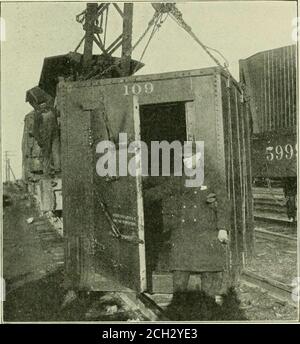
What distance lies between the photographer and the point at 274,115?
38.8 ft

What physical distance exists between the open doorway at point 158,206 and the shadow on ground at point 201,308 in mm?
667

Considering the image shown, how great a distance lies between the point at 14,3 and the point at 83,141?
2.06 meters

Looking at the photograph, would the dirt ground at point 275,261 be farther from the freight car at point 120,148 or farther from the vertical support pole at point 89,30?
the vertical support pole at point 89,30

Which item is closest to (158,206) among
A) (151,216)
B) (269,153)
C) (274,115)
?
(151,216)

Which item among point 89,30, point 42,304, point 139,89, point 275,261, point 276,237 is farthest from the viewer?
point 276,237

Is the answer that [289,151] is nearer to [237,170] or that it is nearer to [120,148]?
[237,170]

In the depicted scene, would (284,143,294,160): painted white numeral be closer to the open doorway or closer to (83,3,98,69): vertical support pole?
the open doorway

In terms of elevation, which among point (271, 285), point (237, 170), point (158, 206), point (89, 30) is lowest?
point (271, 285)

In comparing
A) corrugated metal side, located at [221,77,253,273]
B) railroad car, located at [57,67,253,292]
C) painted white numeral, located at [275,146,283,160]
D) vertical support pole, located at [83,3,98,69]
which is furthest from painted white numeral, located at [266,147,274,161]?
vertical support pole, located at [83,3,98,69]

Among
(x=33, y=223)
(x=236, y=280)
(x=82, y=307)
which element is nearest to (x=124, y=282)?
(x=82, y=307)

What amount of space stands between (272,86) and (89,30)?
19.7 ft

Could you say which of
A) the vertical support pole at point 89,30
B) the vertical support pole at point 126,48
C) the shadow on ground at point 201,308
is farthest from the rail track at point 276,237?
the vertical support pole at point 89,30

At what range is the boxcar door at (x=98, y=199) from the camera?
5.42 m

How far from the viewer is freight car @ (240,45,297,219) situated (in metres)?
9.71
